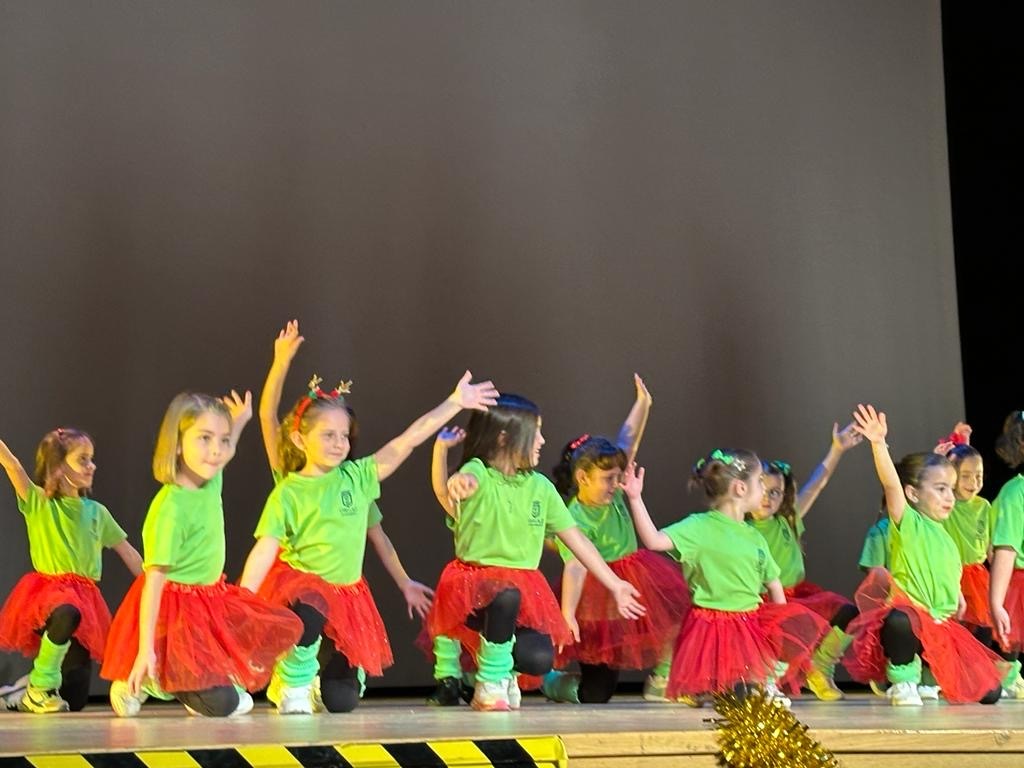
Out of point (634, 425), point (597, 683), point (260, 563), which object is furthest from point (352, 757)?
point (634, 425)

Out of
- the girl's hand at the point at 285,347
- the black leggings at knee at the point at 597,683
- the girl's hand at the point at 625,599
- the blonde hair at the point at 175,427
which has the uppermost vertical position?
the girl's hand at the point at 285,347

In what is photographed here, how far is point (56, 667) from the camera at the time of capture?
4629mm

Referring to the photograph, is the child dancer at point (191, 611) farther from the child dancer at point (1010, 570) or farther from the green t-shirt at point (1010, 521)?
the green t-shirt at point (1010, 521)

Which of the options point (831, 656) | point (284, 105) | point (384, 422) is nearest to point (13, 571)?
point (384, 422)

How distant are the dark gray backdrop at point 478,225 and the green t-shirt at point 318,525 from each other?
1.61 m

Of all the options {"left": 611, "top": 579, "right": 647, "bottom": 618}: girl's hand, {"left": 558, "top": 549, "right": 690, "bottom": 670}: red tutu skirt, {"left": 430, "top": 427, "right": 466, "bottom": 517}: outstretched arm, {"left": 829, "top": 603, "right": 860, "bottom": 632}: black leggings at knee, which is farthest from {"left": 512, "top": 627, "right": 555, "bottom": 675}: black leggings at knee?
{"left": 829, "top": 603, "right": 860, "bottom": 632}: black leggings at knee

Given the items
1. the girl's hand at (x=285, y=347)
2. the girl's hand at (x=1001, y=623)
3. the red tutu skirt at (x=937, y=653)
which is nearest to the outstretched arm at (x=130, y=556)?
the girl's hand at (x=285, y=347)

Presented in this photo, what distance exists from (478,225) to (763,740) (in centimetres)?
401

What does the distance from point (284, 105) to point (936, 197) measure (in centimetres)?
358

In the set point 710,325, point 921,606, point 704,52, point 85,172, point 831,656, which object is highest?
point 704,52

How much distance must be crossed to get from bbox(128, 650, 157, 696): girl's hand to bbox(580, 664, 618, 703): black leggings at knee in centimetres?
184

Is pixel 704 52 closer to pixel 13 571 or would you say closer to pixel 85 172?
pixel 85 172

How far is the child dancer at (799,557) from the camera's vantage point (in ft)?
17.1

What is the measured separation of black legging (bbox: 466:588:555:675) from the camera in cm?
424
